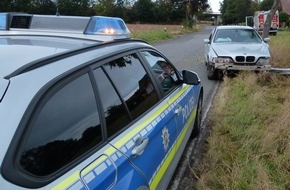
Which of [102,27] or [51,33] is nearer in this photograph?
[51,33]

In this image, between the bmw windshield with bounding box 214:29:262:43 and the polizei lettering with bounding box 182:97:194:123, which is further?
the bmw windshield with bounding box 214:29:262:43

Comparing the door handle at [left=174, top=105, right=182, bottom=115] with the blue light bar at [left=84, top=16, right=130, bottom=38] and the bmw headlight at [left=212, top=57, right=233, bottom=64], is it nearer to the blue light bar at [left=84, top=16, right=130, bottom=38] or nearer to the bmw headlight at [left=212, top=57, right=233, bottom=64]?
the blue light bar at [left=84, top=16, right=130, bottom=38]

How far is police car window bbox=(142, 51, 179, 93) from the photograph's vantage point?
3379 mm

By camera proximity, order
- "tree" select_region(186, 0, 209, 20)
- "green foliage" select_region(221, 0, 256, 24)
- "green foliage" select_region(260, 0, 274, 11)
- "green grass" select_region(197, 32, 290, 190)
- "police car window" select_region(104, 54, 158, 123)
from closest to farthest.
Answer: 1. "police car window" select_region(104, 54, 158, 123)
2. "green grass" select_region(197, 32, 290, 190)
3. "tree" select_region(186, 0, 209, 20)
4. "green foliage" select_region(221, 0, 256, 24)
5. "green foliage" select_region(260, 0, 274, 11)

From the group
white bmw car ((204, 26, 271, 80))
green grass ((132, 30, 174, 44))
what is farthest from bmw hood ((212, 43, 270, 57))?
green grass ((132, 30, 174, 44))

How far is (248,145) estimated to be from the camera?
4.44 m

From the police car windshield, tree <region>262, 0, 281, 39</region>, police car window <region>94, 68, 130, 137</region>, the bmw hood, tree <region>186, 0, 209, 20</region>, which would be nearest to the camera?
the police car windshield

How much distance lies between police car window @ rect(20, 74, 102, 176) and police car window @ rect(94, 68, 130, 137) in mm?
110

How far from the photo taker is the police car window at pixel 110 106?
220 centimetres

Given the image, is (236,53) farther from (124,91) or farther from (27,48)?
(27,48)

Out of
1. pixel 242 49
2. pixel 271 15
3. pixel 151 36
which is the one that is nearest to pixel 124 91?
pixel 242 49

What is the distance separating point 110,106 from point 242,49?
323 inches

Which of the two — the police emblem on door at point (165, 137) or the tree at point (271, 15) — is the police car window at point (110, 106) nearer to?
the police emblem on door at point (165, 137)

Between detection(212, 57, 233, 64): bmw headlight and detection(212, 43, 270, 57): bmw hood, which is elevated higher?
detection(212, 43, 270, 57): bmw hood
